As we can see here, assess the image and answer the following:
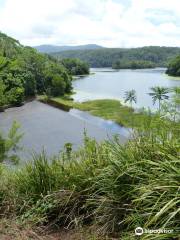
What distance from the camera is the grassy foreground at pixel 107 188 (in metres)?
→ 3.16

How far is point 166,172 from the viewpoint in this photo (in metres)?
3.33

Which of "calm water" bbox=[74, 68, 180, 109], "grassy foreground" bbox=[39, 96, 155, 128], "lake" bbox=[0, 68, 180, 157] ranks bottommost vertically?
"lake" bbox=[0, 68, 180, 157]

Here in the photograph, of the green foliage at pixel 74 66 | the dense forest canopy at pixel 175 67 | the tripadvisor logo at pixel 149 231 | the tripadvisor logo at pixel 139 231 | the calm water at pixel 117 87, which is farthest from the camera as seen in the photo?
the green foliage at pixel 74 66

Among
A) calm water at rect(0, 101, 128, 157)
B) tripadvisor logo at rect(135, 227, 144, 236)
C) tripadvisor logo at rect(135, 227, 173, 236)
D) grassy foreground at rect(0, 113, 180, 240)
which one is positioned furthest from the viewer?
calm water at rect(0, 101, 128, 157)

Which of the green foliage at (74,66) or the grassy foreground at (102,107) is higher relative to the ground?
the green foliage at (74,66)

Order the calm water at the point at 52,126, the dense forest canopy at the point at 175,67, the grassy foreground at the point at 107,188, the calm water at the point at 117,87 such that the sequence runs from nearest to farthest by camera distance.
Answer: the grassy foreground at the point at 107,188 < the calm water at the point at 52,126 < the calm water at the point at 117,87 < the dense forest canopy at the point at 175,67

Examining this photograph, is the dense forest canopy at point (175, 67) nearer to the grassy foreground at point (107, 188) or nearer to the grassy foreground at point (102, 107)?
the grassy foreground at point (102, 107)

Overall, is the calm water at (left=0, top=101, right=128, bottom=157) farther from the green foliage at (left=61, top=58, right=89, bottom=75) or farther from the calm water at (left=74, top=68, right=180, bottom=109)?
the green foliage at (left=61, top=58, right=89, bottom=75)

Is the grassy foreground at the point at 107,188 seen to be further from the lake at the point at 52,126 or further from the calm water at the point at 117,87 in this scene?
the calm water at the point at 117,87

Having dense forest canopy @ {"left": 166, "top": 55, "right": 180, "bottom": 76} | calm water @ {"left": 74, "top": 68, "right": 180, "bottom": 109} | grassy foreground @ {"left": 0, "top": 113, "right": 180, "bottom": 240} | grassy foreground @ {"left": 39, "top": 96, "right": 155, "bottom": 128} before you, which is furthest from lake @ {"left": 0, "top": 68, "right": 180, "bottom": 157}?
dense forest canopy @ {"left": 166, "top": 55, "right": 180, "bottom": 76}

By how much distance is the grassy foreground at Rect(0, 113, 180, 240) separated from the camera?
3.16m

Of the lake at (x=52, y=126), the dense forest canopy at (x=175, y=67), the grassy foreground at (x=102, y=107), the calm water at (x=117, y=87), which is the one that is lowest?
the lake at (x=52, y=126)

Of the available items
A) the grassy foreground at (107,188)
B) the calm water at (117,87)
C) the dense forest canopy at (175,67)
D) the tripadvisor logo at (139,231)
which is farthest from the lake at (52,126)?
the dense forest canopy at (175,67)

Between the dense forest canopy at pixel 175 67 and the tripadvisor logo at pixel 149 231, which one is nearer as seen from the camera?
the tripadvisor logo at pixel 149 231
